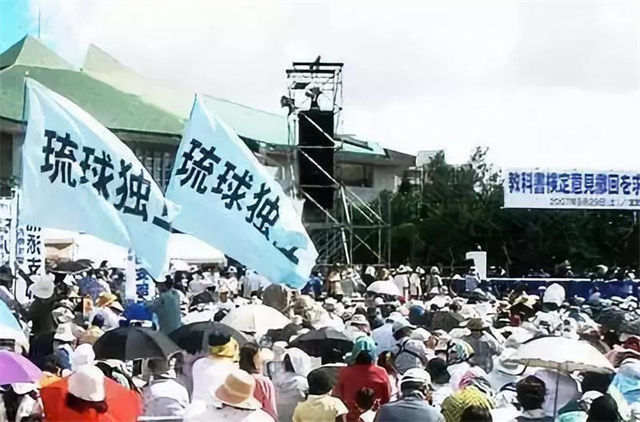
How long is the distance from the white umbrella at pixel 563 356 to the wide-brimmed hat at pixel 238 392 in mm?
2169

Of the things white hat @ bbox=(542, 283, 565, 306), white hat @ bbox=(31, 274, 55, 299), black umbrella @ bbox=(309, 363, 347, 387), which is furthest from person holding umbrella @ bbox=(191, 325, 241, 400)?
white hat @ bbox=(542, 283, 565, 306)

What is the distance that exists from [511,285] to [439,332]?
15.1 metres

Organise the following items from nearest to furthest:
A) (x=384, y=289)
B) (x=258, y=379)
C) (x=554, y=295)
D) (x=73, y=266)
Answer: (x=258, y=379) < (x=554, y=295) < (x=384, y=289) < (x=73, y=266)

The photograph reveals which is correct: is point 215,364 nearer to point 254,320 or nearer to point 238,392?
point 238,392

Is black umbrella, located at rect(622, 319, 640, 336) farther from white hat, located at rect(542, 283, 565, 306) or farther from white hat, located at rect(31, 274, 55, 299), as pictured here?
white hat, located at rect(542, 283, 565, 306)

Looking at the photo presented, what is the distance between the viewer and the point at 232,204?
28.3ft

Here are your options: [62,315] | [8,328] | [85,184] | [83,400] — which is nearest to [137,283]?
[62,315]

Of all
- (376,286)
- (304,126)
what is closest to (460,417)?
(376,286)

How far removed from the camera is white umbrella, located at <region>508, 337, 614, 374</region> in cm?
661

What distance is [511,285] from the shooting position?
2378 cm

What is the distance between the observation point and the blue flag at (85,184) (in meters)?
7.57

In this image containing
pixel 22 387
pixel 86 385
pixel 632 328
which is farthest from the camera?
pixel 632 328

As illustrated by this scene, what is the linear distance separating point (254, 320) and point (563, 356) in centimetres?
293

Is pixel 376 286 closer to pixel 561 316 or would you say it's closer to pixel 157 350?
pixel 561 316
